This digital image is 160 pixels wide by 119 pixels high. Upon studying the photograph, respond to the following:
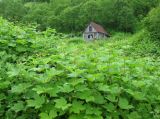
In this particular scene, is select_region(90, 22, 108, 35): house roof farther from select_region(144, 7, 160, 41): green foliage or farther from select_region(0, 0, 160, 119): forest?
select_region(0, 0, 160, 119): forest

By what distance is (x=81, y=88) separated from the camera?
2.80 metres

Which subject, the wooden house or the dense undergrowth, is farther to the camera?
the wooden house

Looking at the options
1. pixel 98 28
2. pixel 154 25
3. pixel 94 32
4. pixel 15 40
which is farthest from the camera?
pixel 98 28

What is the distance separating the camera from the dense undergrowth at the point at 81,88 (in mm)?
2791

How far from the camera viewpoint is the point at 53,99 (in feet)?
9.34

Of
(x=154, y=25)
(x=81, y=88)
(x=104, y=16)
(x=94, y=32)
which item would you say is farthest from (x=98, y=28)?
(x=81, y=88)

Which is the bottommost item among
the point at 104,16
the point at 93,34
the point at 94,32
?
the point at 93,34

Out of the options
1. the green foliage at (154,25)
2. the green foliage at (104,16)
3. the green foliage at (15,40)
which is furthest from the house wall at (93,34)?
the green foliage at (15,40)

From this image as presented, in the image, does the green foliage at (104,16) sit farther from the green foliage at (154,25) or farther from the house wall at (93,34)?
the green foliage at (154,25)

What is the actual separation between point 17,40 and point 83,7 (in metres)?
34.4

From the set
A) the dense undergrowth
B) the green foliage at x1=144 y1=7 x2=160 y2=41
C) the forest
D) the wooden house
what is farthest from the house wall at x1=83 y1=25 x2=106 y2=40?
the dense undergrowth

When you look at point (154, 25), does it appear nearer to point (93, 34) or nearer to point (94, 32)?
point (94, 32)

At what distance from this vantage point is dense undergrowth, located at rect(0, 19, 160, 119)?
110 inches

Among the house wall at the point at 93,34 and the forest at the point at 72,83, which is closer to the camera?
the forest at the point at 72,83
